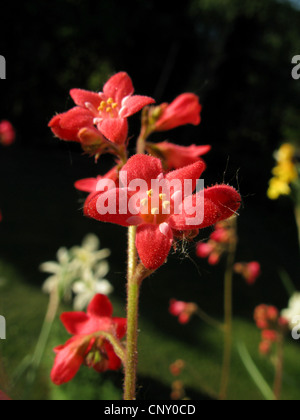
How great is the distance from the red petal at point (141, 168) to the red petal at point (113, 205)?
1 cm

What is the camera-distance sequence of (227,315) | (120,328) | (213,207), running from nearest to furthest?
(213,207), (120,328), (227,315)

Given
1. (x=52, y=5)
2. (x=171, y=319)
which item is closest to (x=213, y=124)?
(x=52, y=5)

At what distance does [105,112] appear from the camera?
364 mm

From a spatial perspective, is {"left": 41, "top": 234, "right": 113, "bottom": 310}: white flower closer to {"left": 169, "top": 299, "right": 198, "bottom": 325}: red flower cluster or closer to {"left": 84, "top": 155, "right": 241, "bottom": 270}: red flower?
{"left": 169, "top": 299, "right": 198, "bottom": 325}: red flower cluster

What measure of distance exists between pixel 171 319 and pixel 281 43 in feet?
18.3

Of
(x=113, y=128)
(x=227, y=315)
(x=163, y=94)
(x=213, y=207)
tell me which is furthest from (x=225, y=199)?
(x=163, y=94)

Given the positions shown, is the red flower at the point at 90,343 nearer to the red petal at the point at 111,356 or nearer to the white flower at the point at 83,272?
the red petal at the point at 111,356

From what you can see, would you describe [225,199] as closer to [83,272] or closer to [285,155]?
[83,272]

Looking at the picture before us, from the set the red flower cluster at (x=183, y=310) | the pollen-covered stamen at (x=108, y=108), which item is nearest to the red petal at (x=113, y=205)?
the pollen-covered stamen at (x=108, y=108)

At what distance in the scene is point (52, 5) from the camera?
14.6 feet

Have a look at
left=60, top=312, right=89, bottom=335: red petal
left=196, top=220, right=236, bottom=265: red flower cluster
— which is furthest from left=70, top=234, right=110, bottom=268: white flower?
left=60, top=312, right=89, bottom=335: red petal

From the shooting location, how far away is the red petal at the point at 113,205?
0.26 metres

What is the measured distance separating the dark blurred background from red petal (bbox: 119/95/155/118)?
64.7 inches

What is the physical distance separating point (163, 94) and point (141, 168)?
13.1 feet
